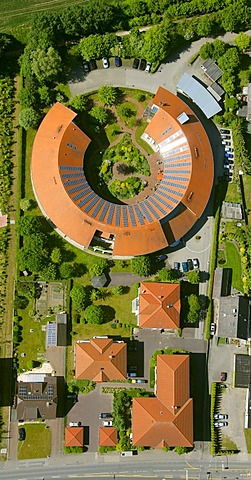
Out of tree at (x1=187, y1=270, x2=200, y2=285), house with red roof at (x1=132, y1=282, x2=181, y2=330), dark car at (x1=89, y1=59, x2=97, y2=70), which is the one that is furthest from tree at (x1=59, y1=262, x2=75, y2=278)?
dark car at (x1=89, y1=59, x2=97, y2=70)

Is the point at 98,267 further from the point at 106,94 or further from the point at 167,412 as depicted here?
the point at 106,94

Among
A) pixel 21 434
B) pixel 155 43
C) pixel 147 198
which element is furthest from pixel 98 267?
pixel 155 43

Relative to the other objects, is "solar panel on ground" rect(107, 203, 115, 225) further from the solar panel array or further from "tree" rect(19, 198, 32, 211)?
"tree" rect(19, 198, 32, 211)

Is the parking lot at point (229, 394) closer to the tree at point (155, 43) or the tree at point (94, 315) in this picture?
the tree at point (94, 315)

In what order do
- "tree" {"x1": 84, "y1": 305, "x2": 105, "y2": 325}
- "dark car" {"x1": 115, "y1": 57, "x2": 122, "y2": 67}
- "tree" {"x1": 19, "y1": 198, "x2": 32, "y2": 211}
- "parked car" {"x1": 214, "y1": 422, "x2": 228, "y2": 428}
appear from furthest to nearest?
"dark car" {"x1": 115, "y1": 57, "x2": 122, "y2": 67} < "parked car" {"x1": 214, "y1": 422, "x2": 228, "y2": 428} < "tree" {"x1": 19, "y1": 198, "x2": 32, "y2": 211} < "tree" {"x1": 84, "y1": 305, "x2": 105, "y2": 325}

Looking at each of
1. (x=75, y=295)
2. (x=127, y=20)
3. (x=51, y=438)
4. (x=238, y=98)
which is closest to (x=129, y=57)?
(x=127, y=20)

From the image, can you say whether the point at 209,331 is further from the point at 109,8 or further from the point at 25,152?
the point at 109,8
